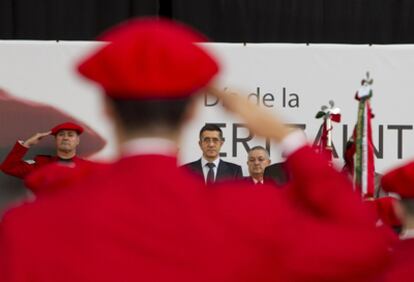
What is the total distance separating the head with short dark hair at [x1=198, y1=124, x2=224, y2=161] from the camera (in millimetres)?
7632

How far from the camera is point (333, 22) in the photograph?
8641mm

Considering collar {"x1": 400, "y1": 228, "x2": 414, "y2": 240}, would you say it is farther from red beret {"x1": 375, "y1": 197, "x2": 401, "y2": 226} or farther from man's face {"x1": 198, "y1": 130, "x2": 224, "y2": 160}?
man's face {"x1": 198, "y1": 130, "x2": 224, "y2": 160}

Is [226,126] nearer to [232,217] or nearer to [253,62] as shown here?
[253,62]

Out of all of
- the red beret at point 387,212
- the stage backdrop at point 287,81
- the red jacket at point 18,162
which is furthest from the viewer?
the stage backdrop at point 287,81

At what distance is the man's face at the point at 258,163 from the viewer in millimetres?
7441

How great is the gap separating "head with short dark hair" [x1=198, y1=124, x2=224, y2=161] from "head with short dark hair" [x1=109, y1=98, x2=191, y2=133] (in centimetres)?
602

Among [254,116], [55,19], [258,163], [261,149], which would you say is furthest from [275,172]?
[254,116]

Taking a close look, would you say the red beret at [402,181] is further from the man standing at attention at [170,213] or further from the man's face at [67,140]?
the man's face at [67,140]

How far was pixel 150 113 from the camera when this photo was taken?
1596 mm

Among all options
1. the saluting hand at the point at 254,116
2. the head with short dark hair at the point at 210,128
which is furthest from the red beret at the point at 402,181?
the head with short dark hair at the point at 210,128

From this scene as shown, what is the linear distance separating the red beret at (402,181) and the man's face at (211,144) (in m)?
5.14

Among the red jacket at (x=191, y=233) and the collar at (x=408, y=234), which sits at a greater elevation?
the red jacket at (x=191, y=233)

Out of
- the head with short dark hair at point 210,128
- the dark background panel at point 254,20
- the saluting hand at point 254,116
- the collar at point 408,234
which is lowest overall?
the head with short dark hair at point 210,128

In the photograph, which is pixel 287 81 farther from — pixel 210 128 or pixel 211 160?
pixel 211 160
